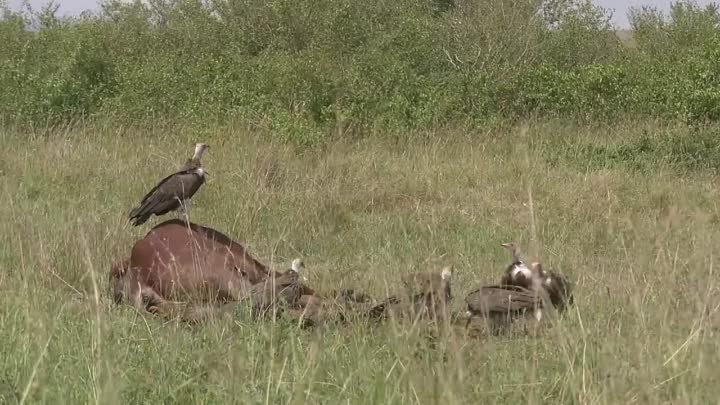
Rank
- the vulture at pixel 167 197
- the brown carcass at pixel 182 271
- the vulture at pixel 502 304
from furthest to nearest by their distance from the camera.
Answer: the vulture at pixel 167 197, the brown carcass at pixel 182 271, the vulture at pixel 502 304

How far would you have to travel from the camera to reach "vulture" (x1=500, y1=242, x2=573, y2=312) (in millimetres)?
3293

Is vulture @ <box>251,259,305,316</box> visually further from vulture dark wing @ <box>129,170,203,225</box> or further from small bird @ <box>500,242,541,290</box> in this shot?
vulture dark wing @ <box>129,170,203,225</box>

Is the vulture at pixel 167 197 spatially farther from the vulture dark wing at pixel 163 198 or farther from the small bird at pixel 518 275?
the small bird at pixel 518 275

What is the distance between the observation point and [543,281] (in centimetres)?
333

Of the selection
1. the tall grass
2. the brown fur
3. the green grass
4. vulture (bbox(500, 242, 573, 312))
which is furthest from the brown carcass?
the tall grass

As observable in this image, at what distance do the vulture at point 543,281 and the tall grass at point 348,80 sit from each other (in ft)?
17.1

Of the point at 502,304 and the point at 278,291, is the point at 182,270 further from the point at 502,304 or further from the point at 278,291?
the point at 502,304

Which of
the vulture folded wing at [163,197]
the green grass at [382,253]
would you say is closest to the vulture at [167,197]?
the vulture folded wing at [163,197]

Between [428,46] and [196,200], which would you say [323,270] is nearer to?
[196,200]

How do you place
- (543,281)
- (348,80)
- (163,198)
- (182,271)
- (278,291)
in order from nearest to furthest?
(543,281) < (278,291) < (182,271) < (163,198) < (348,80)

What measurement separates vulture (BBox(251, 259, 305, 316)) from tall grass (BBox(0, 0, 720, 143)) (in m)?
5.16

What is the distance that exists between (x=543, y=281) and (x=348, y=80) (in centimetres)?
935

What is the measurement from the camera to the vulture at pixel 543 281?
10.8 ft

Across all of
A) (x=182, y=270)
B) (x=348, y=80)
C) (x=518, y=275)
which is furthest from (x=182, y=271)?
(x=348, y=80)
